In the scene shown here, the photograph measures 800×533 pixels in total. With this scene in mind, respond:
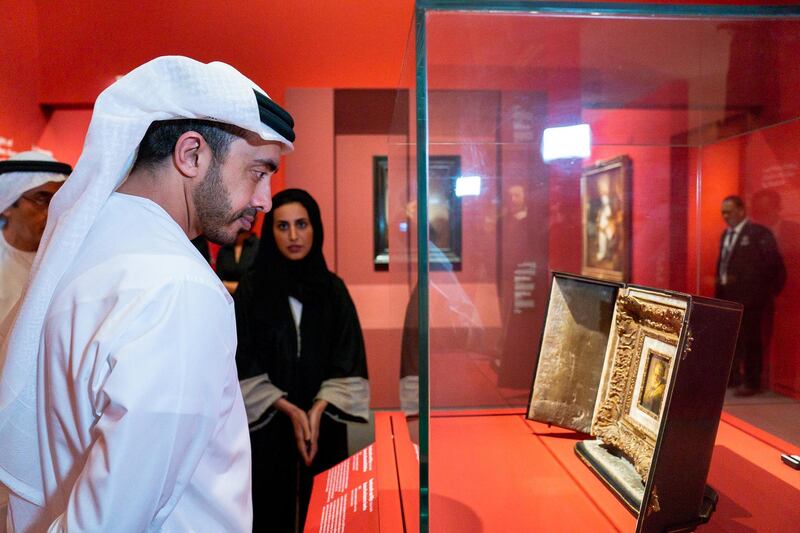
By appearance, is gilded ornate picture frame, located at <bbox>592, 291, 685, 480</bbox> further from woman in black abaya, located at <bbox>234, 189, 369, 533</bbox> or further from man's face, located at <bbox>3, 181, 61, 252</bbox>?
man's face, located at <bbox>3, 181, 61, 252</bbox>

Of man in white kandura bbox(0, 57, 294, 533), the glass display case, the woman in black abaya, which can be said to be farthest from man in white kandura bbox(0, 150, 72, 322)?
the glass display case

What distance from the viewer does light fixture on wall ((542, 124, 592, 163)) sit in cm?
144

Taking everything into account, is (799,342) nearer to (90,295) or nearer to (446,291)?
(446,291)

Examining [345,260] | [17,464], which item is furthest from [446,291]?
[345,260]

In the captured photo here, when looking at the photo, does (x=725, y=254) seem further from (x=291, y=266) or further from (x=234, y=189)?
(x=291, y=266)

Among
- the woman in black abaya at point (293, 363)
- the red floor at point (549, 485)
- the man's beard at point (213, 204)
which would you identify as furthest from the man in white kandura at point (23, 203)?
the red floor at point (549, 485)

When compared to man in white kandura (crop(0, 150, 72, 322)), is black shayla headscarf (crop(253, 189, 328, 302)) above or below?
below

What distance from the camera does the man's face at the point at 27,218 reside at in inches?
85.4

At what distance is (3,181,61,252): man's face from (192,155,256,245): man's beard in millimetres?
1552

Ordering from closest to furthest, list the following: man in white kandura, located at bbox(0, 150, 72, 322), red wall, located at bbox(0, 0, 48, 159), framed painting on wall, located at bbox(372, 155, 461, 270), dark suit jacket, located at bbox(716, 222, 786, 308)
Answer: framed painting on wall, located at bbox(372, 155, 461, 270)
dark suit jacket, located at bbox(716, 222, 786, 308)
man in white kandura, located at bbox(0, 150, 72, 322)
red wall, located at bbox(0, 0, 48, 159)

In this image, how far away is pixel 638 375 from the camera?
3.65 feet

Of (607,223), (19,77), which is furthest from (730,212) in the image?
(19,77)

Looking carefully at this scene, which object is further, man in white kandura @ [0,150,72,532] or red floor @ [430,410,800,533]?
man in white kandura @ [0,150,72,532]

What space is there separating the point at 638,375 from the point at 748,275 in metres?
0.77
